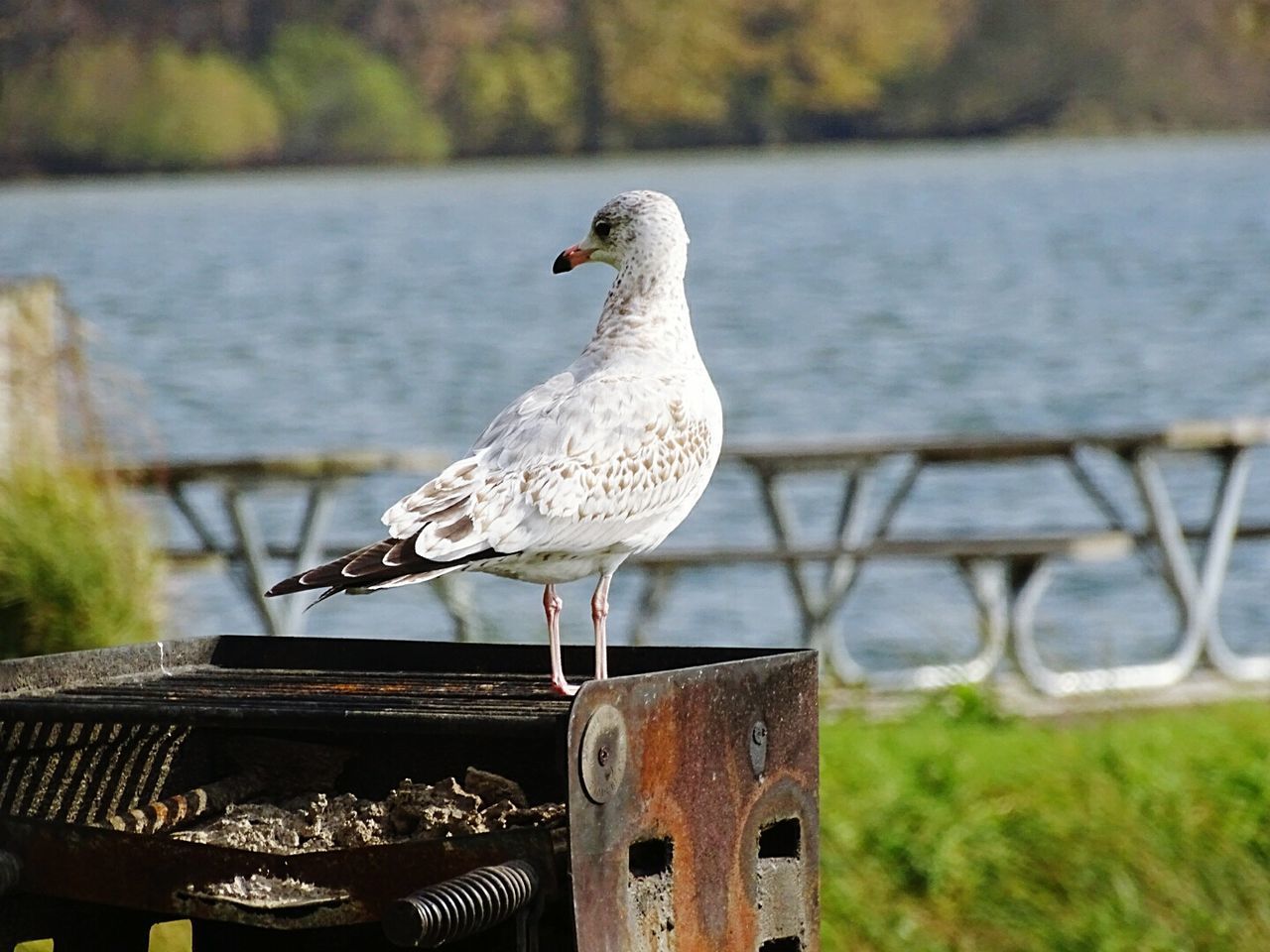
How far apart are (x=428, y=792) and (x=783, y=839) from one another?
488mm

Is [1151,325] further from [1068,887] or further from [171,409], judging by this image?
[1068,887]

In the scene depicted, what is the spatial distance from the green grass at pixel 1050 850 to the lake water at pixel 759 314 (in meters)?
2.79

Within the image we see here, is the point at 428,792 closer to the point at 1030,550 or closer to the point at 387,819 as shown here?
the point at 387,819

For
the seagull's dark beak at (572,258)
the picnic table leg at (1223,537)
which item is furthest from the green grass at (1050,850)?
the picnic table leg at (1223,537)

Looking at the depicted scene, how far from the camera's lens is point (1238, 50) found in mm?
21234

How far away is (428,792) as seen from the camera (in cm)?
266

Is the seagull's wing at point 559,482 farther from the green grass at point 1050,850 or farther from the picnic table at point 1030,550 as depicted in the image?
the picnic table at point 1030,550

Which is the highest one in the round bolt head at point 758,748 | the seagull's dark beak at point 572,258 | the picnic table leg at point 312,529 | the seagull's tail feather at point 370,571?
the picnic table leg at point 312,529

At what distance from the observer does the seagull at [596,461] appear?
8.49 feet

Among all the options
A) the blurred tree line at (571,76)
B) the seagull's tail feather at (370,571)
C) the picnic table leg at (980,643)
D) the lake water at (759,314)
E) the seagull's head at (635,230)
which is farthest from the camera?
the blurred tree line at (571,76)

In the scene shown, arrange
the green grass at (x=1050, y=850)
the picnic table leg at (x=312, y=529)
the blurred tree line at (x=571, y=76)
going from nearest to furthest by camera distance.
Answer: the green grass at (x=1050, y=850) < the picnic table leg at (x=312, y=529) < the blurred tree line at (x=571, y=76)

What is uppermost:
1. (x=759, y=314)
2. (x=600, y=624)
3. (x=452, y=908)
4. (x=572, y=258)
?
(x=759, y=314)

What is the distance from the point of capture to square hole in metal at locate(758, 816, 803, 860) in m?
2.79

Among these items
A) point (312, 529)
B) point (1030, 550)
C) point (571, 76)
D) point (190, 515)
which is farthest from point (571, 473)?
point (571, 76)
